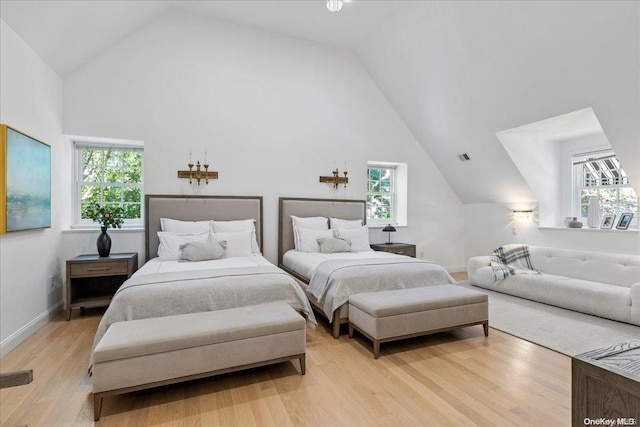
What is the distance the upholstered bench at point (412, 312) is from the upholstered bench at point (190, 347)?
25.2 inches

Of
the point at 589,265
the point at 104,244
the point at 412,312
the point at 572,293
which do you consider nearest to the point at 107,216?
the point at 104,244

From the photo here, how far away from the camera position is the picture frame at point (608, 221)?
408cm

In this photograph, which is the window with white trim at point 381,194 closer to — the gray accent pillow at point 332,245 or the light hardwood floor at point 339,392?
the gray accent pillow at point 332,245

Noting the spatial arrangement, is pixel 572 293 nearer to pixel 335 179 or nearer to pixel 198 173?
pixel 335 179

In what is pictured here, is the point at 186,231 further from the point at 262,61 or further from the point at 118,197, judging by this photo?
the point at 262,61

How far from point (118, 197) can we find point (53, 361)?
2.22 metres

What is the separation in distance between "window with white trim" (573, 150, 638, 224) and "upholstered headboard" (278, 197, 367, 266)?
3.17 metres

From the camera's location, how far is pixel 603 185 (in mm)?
4363

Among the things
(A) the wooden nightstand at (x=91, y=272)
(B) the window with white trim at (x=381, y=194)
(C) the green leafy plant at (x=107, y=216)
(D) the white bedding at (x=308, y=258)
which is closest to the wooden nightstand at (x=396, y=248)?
(B) the window with white trim at (x=381, y=194)

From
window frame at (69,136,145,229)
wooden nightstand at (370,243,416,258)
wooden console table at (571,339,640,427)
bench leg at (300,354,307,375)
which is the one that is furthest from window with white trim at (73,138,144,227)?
wooden console table at (571,339,640,427)

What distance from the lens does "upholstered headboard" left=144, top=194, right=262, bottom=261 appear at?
12.8ft

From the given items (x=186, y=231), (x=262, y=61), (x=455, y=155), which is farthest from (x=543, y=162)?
(x=186, y=231)

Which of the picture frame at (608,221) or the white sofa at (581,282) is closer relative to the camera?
the white sofa at (581,282)

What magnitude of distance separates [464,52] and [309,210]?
2.86 metres
